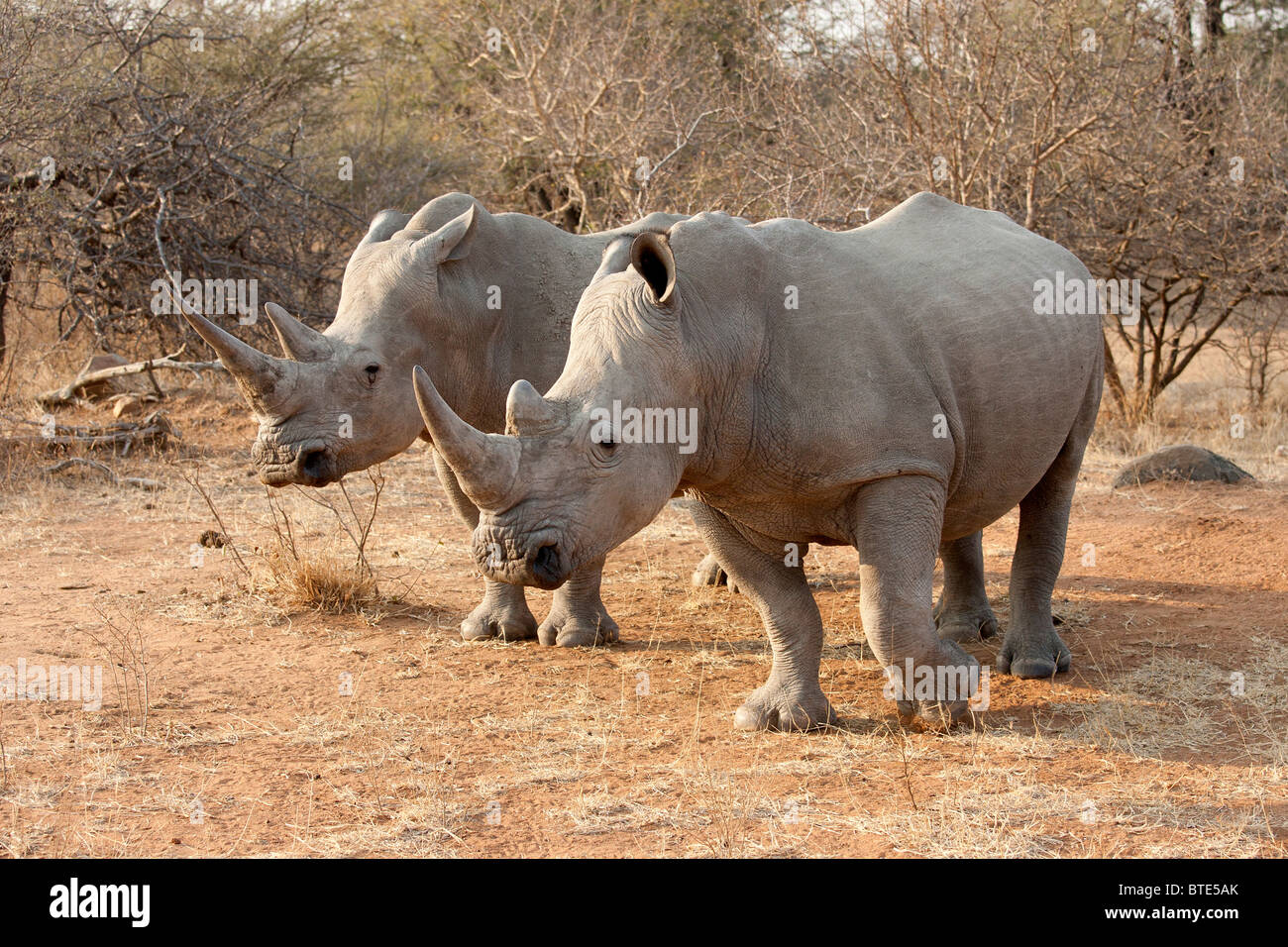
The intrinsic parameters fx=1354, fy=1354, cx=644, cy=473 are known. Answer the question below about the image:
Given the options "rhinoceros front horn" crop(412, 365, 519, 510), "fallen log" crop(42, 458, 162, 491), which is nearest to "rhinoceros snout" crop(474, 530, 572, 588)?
"rhinoceros front horn" crop(412, 365, 519, 510)

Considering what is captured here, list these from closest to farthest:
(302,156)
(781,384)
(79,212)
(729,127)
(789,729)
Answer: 1. (781,384)
2. (789,729)
3. (79,212)
4. (302,156)
5. (729,127)

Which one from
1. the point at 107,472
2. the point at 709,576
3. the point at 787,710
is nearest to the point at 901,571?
the point at 787,710

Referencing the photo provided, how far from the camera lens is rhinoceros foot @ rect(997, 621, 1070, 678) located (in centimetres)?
614

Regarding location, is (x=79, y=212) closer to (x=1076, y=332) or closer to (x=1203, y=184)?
(x=1076, y=332)

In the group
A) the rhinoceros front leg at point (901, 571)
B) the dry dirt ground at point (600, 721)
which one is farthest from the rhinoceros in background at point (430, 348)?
the rhinoceros front leg at point (901, 571)

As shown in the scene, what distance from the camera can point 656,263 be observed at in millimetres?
4578

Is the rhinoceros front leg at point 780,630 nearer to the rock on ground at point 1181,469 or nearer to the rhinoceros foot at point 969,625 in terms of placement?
the rhinoceros foot at point 969,625

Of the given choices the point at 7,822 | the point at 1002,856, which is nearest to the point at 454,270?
the point at 7,822

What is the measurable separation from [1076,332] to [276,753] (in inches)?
146

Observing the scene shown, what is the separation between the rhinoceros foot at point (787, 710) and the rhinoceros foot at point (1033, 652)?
48.6 inches

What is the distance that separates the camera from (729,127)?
1528cm

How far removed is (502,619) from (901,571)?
265cm

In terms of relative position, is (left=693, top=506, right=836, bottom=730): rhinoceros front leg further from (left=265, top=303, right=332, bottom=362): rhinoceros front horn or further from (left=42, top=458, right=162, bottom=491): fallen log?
(left=42, top=458, right=162, bottom=491): fallen log

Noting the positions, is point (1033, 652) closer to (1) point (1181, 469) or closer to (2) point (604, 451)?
(2) point (604, 451)
